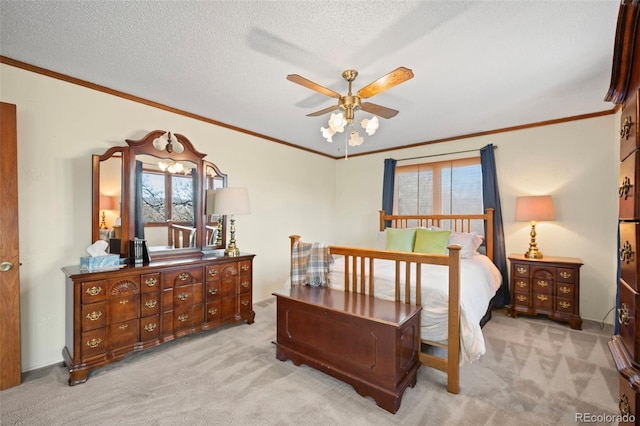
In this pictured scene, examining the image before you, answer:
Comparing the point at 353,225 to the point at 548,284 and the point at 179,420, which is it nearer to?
the point at 548,284

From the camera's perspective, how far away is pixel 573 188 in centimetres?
346

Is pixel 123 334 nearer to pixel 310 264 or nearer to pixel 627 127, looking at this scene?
pixel 310 264

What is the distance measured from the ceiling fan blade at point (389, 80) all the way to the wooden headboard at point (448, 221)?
2.79 m

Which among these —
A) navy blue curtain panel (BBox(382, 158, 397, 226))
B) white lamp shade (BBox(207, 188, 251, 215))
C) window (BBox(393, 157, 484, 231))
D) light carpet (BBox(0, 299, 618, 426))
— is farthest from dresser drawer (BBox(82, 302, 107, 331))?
window (BBox(393, 157, 484, 231))

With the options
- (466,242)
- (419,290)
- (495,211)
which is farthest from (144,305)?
(495,211)

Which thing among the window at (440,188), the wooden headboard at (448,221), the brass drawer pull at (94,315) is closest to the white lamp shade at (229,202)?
the brass drawer pull at (94,315)

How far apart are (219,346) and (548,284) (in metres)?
3.81

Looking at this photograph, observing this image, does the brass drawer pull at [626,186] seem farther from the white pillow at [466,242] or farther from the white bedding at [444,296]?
the white pillow at [466,242]

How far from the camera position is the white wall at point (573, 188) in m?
3.26

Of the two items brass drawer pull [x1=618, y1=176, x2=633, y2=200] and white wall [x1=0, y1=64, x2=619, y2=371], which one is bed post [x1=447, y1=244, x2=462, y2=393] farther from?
white wall [x1=0, y1=64, x2=619, y2=371]

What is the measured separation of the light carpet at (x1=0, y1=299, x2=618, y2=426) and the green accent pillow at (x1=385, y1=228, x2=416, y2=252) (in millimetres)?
1418

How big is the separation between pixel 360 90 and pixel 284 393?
233 cm

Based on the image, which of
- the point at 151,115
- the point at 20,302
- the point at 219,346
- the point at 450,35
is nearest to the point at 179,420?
the point at 219,346

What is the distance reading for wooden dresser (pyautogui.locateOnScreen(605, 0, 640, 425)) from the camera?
2.98ft
